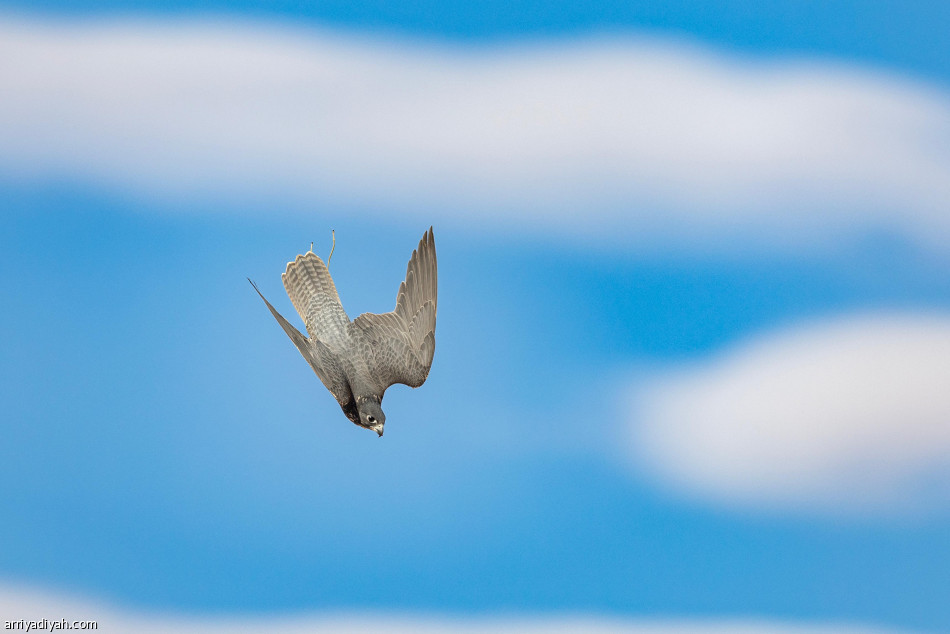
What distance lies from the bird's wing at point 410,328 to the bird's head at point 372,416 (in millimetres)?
700

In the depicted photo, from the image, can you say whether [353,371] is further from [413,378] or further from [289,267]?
[289,267]

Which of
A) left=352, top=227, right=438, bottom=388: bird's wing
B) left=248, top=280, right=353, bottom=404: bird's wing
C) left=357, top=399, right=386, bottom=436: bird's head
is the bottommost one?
left=357, top=399, right=386, bottom=436: bird's head

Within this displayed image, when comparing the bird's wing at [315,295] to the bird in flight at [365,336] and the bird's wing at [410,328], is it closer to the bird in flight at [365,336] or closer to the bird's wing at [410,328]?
the bird in flight at [365,336]

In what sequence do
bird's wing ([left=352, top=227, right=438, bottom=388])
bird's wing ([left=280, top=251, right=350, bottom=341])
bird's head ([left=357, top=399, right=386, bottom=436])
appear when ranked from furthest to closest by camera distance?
1. bird's wing ([left=280, top=251, right=350, bottom=341])
2. bird's wing ([left=352, top=227, right=438, bottom=388])
3. bird's head ([left=357, top=399, right=386, bottom=436])

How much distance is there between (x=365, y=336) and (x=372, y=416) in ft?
5.32

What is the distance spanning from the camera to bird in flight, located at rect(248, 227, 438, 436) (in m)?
16.4

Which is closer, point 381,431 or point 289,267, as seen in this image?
point 381,431

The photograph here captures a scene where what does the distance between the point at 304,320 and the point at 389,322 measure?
4.96 ft

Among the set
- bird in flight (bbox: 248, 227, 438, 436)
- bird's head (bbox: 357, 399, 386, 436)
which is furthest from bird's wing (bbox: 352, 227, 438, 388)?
bird's head (bbox: 357, 399, 386, 436)

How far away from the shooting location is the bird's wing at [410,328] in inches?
665

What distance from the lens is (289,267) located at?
17.6 meters

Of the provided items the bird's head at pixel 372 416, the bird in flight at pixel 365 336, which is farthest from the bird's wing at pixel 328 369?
the bird's head at pixel 372 416

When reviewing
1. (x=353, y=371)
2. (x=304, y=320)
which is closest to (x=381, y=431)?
(x=353, y=371)

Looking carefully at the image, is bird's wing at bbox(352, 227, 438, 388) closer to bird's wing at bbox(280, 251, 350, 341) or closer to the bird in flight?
the bird in flight
